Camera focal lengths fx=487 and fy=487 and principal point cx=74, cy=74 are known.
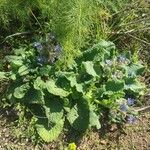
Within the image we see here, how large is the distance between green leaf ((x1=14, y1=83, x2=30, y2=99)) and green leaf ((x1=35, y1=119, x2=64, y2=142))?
218mm

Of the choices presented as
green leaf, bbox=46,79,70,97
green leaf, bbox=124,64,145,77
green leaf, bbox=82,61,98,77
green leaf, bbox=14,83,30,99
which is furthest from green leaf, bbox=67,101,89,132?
green leaf, bbox=124,64,145,77

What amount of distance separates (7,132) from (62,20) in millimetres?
821

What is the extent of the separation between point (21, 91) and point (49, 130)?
32 cm

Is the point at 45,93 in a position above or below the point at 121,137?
above

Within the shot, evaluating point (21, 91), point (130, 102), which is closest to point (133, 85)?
point (130, 102)

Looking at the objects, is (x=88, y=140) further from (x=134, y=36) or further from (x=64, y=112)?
(x=134, y=36)

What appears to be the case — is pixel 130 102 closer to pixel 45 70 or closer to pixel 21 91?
pixel 45 70

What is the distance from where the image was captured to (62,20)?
322cm

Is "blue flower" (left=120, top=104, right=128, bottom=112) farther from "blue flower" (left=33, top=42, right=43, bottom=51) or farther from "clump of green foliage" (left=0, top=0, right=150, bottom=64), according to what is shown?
"blue flower" (left=33, top=42, right=43, bottom=51)

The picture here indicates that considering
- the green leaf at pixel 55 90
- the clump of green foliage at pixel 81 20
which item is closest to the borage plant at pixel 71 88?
the green leaf at pixel 55 90

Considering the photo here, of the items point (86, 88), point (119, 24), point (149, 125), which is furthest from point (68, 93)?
point (119, 24)

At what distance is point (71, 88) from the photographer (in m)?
3.21

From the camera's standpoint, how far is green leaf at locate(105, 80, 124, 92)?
3250 mm

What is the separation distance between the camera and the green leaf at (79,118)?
10.3ft
